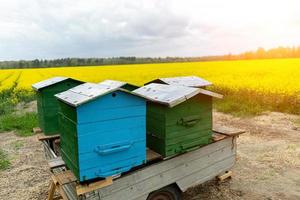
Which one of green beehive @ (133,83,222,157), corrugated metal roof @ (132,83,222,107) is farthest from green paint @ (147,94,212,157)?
corrugated metal roof @ (132,83,222,107)

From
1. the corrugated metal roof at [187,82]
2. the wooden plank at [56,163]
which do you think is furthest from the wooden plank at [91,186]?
the corrugated metal roof at [187,82]

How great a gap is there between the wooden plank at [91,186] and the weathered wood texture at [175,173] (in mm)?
167

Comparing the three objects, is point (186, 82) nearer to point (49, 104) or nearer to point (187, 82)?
point (187, 82)

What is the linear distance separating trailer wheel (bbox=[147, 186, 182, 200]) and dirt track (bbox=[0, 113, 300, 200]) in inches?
30.2

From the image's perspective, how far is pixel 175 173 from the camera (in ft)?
12.4

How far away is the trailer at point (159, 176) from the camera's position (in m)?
3.16

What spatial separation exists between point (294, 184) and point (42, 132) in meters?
4.61

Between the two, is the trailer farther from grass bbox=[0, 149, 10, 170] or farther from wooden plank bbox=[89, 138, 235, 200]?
grass bbox=[0, 149, 10, 170]

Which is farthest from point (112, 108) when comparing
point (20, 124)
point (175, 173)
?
point (20, 124)

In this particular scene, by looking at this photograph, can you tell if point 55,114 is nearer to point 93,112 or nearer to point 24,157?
point 93,112

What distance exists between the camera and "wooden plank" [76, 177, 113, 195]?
114 inches

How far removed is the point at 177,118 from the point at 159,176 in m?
0.78

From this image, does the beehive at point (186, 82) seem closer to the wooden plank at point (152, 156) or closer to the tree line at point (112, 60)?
the wooden plank at point (152, 156)

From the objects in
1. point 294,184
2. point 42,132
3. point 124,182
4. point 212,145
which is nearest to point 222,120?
point 294,184
